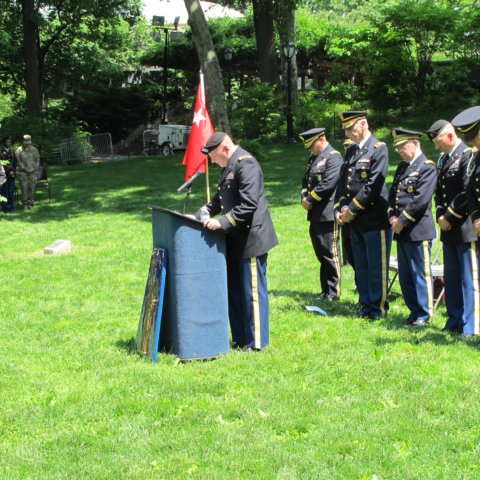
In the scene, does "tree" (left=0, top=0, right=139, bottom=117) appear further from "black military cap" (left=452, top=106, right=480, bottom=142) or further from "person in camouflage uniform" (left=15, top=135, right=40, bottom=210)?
"black military cap" (left=452, top=106, right=480, bottom=142)

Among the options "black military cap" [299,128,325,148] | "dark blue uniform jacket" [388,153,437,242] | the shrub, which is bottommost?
"dark blue uniform jacket" [388,153,437,242]

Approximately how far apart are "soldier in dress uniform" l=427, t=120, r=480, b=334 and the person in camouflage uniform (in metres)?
14.6

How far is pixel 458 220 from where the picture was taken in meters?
7.37

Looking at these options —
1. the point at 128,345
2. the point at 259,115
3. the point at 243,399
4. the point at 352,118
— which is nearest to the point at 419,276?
the point at 352,118

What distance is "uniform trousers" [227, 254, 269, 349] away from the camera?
7109mm

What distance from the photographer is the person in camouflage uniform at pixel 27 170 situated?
20258mm

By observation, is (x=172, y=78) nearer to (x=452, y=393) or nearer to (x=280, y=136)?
(x=280, y=136)

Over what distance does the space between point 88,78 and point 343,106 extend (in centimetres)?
1473

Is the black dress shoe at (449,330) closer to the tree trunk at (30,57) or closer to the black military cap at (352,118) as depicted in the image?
the black military cap at (352,118)

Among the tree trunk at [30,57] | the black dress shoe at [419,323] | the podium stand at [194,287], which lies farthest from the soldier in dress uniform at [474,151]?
the tree trunk at [30,57]

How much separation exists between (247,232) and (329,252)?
8.54ft

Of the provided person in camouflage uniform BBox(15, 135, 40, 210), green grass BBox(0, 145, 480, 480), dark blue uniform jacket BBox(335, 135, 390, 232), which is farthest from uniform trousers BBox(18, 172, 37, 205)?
dark blue uniform jacket BBox(335, 135, 390, 232)

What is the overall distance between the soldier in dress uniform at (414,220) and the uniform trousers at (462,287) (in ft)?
0.94

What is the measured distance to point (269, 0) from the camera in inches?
1147
